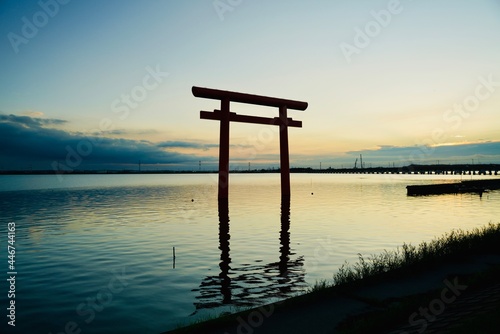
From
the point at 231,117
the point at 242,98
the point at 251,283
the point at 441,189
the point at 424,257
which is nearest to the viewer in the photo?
the point at 424,257

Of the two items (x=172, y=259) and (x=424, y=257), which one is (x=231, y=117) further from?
(x=424, y=257)

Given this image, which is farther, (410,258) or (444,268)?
(410,258)

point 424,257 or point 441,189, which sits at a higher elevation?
point 441,189

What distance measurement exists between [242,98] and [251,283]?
17.0 m

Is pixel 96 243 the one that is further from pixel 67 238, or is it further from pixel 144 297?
pixel 144 297

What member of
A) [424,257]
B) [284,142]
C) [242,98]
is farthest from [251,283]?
[284,142]

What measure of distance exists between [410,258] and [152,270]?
252 inches

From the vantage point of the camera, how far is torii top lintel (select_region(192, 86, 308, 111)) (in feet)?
70.6

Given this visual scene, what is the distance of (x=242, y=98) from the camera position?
2328cm

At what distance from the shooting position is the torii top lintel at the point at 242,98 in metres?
21.5

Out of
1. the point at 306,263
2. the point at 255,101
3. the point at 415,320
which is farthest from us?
the point at 255,101

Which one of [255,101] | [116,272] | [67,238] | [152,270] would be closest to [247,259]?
[152,270]

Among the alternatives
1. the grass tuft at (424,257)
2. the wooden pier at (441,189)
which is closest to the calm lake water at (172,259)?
the grass tuft at (424,257)

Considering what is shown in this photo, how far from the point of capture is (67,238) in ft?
46.4
